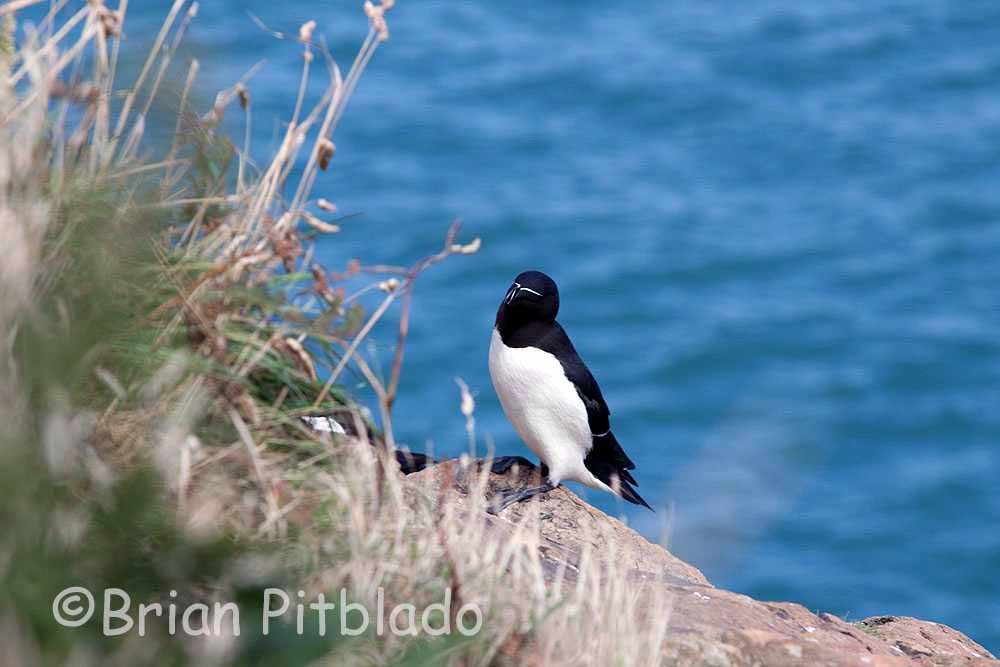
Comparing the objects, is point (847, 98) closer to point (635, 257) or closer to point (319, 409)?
point (635, 257)

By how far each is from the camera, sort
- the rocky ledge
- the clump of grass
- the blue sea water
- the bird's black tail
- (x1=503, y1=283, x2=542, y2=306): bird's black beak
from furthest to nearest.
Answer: the blue sea water → the bird's black tail → (x1=503, y1=283, x2=542, y2=306): bird's black beak → the rocky ledge → the clump of grass

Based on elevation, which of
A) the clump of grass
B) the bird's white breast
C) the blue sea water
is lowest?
the clump of grass

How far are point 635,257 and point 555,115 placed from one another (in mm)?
2453

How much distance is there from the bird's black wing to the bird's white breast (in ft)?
0.12

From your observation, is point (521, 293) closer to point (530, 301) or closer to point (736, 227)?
point (530, 301)

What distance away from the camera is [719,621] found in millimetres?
4188

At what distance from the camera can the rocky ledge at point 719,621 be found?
4.00 meters

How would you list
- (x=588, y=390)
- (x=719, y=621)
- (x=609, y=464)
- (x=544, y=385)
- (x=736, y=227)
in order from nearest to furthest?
(x=719, y=621) → (x=544, y=385) → (x=588, y=390) → (x=609, y=464) → (x=736, y=227)

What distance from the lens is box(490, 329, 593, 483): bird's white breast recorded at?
605 cm

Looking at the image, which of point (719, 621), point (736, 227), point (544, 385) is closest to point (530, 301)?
point (544, 385)

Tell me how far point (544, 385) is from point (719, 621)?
78.1 inches

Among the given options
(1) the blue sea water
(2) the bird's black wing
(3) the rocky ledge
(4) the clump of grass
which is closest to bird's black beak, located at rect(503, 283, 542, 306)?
(2) the bird's black wing

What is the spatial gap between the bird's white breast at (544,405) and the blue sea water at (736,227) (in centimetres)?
426

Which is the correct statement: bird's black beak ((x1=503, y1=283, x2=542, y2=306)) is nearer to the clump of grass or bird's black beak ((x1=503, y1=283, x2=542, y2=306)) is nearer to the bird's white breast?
the bird's white breast
